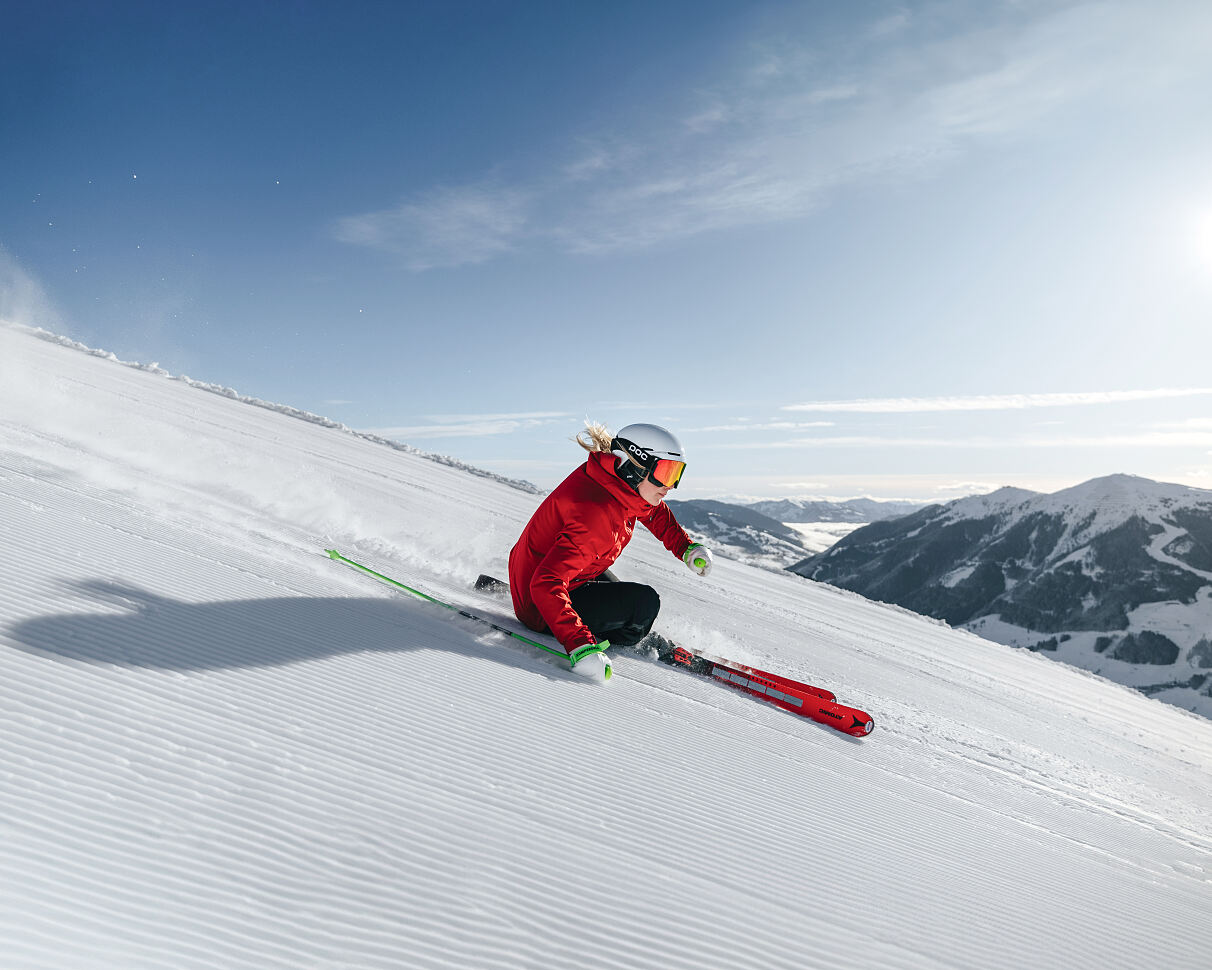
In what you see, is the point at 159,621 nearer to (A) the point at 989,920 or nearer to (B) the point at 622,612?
(B) the point at 622,612

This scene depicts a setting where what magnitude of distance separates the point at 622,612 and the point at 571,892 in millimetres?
3267

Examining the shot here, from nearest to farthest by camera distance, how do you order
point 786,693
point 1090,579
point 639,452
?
1. point 639,452
2. point 786,693
3. point 1090,579

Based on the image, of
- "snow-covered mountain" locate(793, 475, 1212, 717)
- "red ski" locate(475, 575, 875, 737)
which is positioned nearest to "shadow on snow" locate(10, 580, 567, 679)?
"red ski" locate(475, 575, 875, 737)

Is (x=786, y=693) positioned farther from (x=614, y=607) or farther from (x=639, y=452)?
(x=639, y=452)

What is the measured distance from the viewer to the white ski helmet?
476 cm

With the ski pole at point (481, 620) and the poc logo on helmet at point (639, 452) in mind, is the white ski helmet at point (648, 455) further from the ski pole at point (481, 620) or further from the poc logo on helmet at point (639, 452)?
the ski pole at point (481, 620)

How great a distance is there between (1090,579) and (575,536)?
7382 inches

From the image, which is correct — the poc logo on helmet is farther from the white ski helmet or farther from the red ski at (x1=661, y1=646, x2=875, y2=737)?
the red ski at (x1=661, y1=646, x2=875, y2=737)

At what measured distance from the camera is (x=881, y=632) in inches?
513

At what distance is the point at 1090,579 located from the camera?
154m

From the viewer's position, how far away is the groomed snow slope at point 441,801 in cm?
189

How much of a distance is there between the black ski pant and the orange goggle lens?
3.16ft

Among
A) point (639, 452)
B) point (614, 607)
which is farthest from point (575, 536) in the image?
point (614, 607)

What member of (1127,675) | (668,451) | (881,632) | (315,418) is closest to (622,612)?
(668,451)
